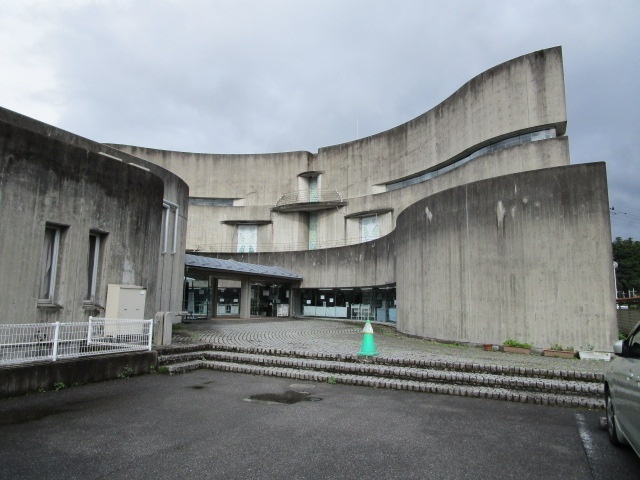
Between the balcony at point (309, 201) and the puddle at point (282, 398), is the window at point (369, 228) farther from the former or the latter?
the puddle at point (282, 398)

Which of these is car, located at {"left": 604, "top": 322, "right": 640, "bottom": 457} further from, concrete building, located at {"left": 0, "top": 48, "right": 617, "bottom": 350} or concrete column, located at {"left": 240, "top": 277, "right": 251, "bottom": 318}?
concrete column, located at {"left": 240, "top": 277, "right": 251, "bottom": 318}

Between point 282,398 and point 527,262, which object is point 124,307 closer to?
point 282,398

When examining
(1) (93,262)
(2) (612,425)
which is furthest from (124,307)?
(2) (612,425)

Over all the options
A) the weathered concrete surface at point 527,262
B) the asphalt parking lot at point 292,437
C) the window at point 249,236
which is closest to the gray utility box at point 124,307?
the asphalt parking lot at point 292,437

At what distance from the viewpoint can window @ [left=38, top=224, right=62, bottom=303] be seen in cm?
887

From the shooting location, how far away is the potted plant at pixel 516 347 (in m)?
11.9

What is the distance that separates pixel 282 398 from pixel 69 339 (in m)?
4.24

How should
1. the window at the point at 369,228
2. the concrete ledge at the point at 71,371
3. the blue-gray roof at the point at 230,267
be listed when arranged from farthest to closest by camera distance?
the window at the point at 369,228 < the blue-gray roof at the point at 230,267 < the concrete ledge at the point at 71,371

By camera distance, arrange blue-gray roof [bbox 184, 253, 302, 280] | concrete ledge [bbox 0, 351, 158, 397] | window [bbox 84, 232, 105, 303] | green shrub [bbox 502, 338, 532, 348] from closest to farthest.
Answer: concrete ledge [bbox 0, 351, 158, 397]
window [bbox 84, 232, 105, 303]
green shrub [bbox 502, 338, 532, 348]
blue-gray roof [bbox 184, 253, 302, 280]

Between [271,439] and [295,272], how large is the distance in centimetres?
2601

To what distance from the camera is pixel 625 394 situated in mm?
4289

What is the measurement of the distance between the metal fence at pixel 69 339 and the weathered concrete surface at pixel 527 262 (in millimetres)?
9506

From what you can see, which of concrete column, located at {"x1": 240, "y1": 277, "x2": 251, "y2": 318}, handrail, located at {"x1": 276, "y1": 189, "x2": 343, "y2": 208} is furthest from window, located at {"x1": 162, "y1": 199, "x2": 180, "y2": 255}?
handrail, located at {"x1": 276, "y1": 189, "x2": 343, "y2": 208}

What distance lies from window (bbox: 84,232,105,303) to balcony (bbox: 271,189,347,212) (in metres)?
26.7
